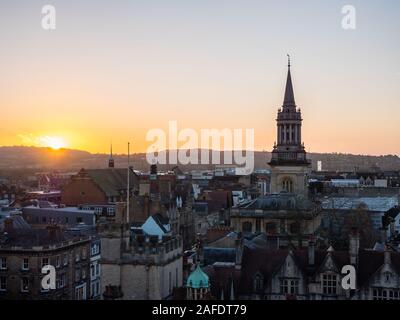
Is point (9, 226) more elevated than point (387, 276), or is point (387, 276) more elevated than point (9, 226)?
point (9, 226)

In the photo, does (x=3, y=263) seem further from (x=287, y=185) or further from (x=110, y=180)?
(x=110, y=180)

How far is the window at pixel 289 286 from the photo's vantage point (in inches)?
831

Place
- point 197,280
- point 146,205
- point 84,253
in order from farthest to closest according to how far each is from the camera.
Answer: point 146,205
point 84,253
point 197,280

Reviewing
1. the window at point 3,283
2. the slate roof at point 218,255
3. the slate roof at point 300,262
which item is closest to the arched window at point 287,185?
the slate roof at point 218,255

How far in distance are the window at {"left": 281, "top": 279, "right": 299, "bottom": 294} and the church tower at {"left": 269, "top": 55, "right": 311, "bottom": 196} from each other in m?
24.7

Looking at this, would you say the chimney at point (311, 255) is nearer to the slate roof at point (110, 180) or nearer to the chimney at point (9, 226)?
the chimney at point (9, 226)

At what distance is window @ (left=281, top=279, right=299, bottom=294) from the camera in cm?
2111

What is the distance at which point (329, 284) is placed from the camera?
68.3 feet

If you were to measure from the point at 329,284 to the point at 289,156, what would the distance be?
1002 inches

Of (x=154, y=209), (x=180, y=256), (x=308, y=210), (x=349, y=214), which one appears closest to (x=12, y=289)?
(x=180, y=256)

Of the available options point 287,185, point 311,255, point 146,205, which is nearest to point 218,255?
point 311,255

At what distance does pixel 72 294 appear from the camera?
28.6m

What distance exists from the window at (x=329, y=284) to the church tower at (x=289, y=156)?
24.8 meters
